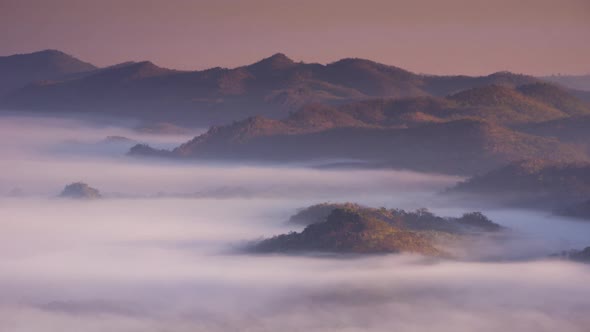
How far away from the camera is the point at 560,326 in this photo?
69625 millimetres

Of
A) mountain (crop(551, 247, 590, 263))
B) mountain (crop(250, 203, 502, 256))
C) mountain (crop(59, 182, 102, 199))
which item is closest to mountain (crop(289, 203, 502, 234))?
mountain (crop(250, 203, 502, 256))

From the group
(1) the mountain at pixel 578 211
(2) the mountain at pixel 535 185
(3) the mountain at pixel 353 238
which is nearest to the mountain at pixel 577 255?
(3) the mountain at pixel 353 238

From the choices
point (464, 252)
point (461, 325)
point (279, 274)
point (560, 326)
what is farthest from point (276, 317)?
point (464, 252)

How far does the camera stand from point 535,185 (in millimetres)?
154000

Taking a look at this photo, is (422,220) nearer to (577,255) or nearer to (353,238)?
(577,255)

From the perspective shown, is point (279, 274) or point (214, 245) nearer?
point (279, 274)

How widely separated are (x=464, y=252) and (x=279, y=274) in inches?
701

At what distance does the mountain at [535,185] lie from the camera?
5664 inches

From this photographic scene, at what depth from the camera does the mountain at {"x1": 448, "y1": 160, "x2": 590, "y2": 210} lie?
472 feet

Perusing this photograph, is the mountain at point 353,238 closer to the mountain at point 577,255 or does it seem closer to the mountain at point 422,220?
the mountain at point 422,220

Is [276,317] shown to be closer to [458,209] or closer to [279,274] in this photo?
[279,274]

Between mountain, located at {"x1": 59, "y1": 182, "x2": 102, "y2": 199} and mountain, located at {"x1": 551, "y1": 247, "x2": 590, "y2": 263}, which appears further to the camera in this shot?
mountain, located at {"x1": 59, "y1": 182, "x2": 102, "y2": 199}

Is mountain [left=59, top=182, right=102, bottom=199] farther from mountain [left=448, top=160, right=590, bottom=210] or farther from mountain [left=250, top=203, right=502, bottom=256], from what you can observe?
mountain [left=250, top=203, right=502, bottom=256]

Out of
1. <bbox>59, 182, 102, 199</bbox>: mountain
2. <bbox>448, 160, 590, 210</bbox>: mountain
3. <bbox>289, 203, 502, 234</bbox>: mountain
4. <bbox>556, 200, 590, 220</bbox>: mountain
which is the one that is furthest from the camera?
<bbox>59, 182, 102, 199</bbox>: mountain
